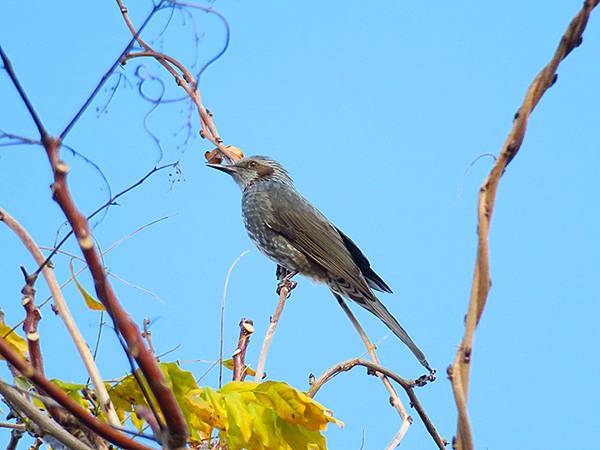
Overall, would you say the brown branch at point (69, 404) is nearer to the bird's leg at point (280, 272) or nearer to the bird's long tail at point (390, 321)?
the bird's long tail at point (390, 321)

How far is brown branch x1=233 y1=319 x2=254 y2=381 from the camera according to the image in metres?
2.26

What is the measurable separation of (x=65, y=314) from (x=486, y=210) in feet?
2.41

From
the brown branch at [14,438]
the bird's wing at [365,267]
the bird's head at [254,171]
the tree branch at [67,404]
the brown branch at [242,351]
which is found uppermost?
the bird's head at [254,171]

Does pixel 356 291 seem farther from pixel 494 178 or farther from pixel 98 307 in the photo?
pixel 494 178

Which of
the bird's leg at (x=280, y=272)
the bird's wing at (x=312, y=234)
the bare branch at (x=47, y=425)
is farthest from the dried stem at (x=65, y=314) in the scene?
the bird's leg at (x=280, y=272)

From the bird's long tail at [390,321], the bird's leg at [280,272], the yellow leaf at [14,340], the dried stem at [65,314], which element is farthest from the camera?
the bird's leg at [280,272]

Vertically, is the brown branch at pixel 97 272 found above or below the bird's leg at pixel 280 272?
below

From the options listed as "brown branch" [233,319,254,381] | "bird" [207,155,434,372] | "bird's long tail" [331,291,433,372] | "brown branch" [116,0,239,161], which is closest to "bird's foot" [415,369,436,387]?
"brown branch" [233,319,254,381]

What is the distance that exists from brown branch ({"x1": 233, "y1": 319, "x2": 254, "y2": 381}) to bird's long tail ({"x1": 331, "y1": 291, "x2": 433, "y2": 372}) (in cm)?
166

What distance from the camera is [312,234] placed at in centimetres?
566

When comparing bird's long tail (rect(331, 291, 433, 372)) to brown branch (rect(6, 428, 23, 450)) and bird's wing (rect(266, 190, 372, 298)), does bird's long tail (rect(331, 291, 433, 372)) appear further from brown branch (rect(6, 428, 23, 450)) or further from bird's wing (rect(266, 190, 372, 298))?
brown branch (rect(6, 428, 23, 450))

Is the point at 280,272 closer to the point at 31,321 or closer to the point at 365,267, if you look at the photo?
the point at 365,267

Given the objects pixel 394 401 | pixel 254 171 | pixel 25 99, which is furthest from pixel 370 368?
pixel 254 171

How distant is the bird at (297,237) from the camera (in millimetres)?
5355
